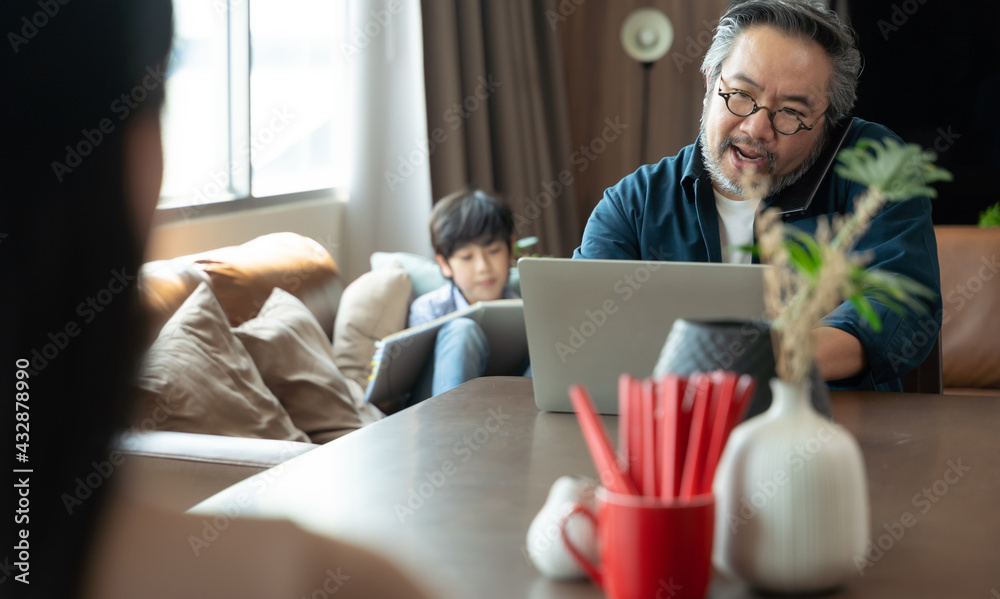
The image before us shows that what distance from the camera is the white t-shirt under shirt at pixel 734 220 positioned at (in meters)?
1.77

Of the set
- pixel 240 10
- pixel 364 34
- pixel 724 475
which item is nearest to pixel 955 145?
pixel 364 34

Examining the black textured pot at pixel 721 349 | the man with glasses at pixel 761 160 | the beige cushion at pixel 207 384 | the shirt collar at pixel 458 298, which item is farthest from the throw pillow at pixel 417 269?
the black textured pot at pixel 721 349

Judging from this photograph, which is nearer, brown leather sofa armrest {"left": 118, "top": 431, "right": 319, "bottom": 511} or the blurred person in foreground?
the blurred person in foreground

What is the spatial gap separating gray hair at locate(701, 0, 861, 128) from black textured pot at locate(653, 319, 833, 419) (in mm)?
1159

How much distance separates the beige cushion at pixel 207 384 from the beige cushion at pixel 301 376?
100 millimetres

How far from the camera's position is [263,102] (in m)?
3.08

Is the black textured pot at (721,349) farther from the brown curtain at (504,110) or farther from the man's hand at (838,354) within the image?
the brown curtain at (504,110)

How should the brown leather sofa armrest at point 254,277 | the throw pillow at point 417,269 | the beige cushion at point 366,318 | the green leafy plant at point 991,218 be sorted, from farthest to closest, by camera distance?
the green leafy plant at point 991,218
the throw pillow at point 417,269
the beige cushion at point 366,318
the brown leather sofa armrest at point 254,277

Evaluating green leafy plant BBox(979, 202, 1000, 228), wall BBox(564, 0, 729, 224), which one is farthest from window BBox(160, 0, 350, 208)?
green leafy plant BBox(979, 202, 1000, 228)

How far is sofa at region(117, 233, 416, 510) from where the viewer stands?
1.49 m

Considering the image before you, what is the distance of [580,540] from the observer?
630 mm

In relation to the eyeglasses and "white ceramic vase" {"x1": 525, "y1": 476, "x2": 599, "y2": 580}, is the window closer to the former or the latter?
the eyeglasses

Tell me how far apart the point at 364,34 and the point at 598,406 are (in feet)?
8.49

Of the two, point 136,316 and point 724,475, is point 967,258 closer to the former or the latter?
point 724,475
